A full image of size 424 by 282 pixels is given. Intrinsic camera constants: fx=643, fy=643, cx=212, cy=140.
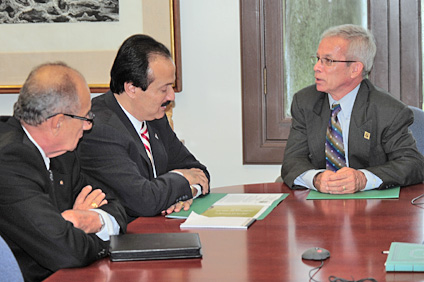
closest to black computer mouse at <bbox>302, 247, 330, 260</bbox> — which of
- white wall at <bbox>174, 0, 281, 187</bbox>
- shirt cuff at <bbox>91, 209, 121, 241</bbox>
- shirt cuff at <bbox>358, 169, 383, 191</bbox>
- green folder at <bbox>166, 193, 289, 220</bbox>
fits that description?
green folder at <bbox>166, 193, 289, 220</bbox>

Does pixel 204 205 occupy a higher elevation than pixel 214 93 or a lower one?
lower

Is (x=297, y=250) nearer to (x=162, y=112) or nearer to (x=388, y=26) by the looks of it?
(x=162, y=112)

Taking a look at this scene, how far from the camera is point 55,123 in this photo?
2031 millimetres

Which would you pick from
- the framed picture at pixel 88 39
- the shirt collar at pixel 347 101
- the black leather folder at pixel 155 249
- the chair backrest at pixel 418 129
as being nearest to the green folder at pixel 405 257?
the black leather folder at pixel 155 249

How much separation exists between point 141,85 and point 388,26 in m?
1.85

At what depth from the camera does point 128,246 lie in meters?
1.89

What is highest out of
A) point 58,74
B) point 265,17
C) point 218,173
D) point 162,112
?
point 265,17

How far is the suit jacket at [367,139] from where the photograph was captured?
300 cm

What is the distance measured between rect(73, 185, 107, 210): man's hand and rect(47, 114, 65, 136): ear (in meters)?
0.37

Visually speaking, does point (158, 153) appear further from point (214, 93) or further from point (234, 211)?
point (214, 93)

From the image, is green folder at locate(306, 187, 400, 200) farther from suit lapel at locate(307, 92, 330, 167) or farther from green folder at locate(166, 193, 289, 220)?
suit lapel at locate(307, 92, 330, 167)

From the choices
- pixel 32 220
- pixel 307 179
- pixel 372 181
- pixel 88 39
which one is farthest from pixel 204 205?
pixel 88 39

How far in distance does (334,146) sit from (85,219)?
5.25 ft

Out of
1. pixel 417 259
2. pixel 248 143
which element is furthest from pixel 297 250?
pixel 248 143
